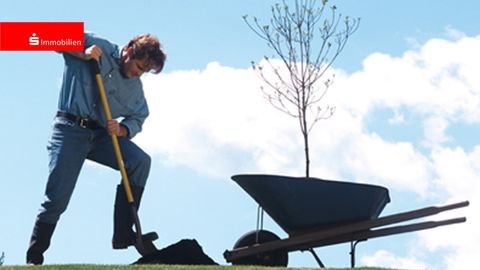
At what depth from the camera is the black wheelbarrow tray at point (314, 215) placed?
602 cm

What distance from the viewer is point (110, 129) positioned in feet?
18.5

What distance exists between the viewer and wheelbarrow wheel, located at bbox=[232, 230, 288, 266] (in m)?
6.27

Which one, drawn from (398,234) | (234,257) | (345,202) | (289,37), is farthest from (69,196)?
(289,37)

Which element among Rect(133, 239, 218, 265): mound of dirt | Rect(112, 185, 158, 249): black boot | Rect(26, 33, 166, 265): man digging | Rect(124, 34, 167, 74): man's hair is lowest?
Rect(133, 239, 218, 265): mound of dirt

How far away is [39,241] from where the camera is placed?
5.54 metres

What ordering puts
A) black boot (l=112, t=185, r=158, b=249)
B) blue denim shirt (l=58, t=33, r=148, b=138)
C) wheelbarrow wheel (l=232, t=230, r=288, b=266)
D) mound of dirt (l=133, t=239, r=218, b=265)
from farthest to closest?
wheelbarrow wheel (l=232, t=230, r=288, b=266) → black boot (l=112, t=185, r=158, b=249) → mound of dirt (l=133, t=239, r=218, b=265) → blue denim shirt (l=58, t=33, r=148, b=138)

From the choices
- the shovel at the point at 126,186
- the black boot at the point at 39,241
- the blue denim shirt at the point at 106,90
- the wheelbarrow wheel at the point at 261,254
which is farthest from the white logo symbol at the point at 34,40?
the wheelbarrow wheel at the point at 261,254

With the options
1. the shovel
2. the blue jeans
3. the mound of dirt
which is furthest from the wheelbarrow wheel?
the blue jeans

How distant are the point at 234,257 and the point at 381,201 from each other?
102cm

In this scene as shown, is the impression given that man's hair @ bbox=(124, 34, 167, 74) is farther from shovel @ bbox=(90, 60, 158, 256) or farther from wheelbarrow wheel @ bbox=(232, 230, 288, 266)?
wheelbarrow wheel @ bbox=(232, 230, 288, 266)

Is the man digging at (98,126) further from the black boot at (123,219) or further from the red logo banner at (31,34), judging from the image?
the red logo banner at (31,34)

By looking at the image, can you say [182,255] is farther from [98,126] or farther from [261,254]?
[98,126]

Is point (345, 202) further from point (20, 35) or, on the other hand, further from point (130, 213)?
point (20, 35)

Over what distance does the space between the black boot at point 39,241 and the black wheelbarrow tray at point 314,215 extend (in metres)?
1.26
